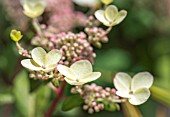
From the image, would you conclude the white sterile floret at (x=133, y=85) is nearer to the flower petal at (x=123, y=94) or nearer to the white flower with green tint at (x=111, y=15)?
the flower petal at (x=123, y=94)

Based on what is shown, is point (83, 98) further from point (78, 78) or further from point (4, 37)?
point (4, 37)

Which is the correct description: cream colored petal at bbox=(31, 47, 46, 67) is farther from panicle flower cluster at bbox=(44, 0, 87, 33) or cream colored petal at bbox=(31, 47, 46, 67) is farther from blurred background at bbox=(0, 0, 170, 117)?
blurred background at bbox=(0, 0, 170, 117)

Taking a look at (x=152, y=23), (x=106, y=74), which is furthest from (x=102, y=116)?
(x=106, y=74)

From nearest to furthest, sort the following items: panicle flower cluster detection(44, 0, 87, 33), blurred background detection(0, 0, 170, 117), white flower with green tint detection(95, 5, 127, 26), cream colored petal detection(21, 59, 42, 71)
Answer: cream colored petal detection(21, 59, 42, 71)
white flower with green tint detection(95, 5, 127, 26)
panicle flower cluster detection(44, 0, 87, 33)
blurred background detection(0, 0, 170, 117)

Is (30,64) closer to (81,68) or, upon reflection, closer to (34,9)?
(81,68)

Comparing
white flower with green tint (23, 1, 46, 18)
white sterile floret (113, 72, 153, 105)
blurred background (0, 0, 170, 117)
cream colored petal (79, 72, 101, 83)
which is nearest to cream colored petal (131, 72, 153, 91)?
white sterile floret (113, 72, 153, 105)

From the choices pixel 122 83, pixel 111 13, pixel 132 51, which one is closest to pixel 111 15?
pixel 111 13

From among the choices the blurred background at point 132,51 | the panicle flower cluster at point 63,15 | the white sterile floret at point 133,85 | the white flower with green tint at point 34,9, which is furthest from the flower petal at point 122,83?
the blurred background at point 132,51

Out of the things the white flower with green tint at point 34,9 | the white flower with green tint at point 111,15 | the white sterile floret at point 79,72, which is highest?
the white flower with green tint at point 34,9
